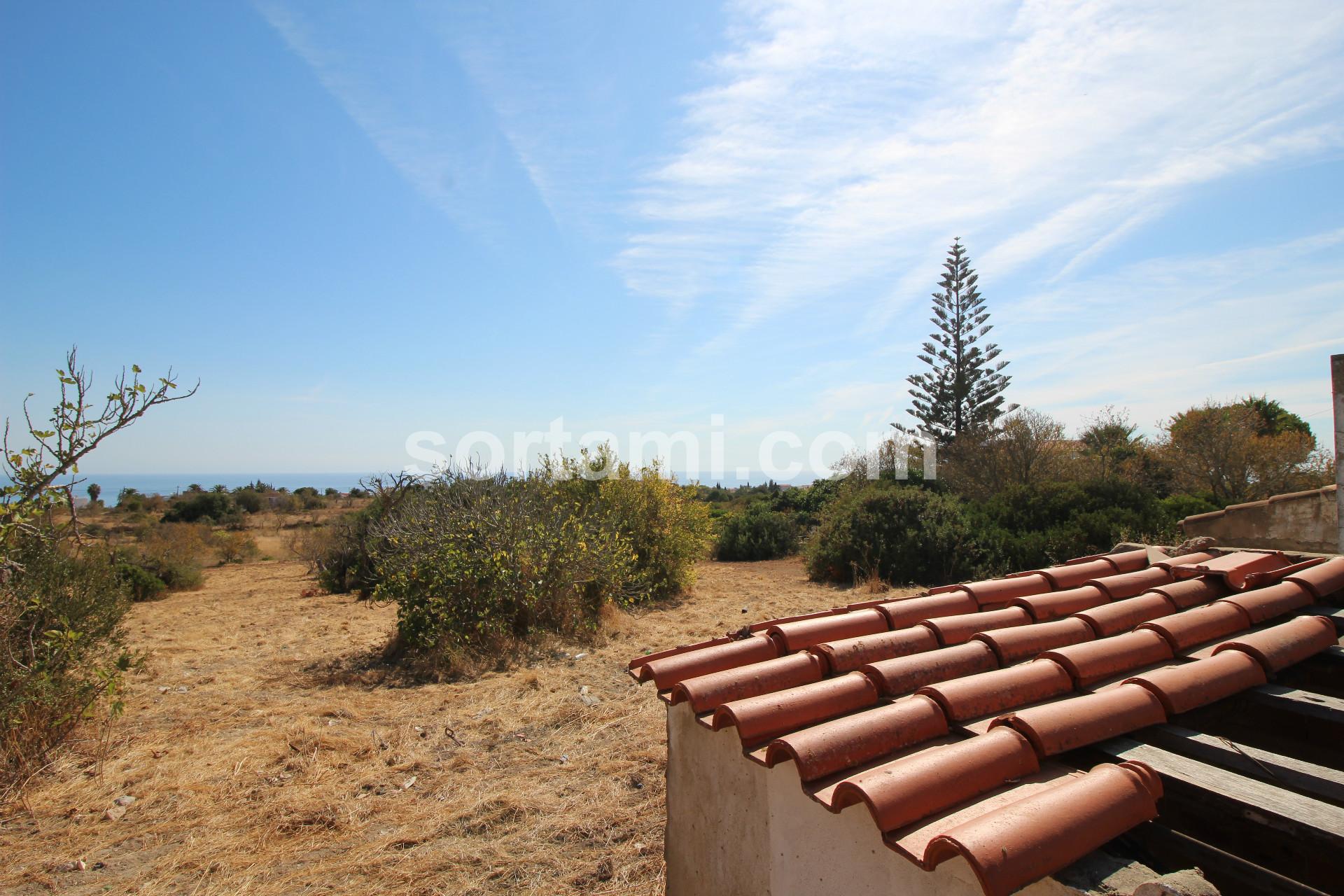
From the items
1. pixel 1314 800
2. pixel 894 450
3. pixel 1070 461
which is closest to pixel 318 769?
pixel 1314 800

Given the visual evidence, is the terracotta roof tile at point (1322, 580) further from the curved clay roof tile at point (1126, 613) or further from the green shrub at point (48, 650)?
the green shrub at point (48, 650)

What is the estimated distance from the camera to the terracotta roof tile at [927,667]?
2.41 metres

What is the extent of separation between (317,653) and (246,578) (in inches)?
361

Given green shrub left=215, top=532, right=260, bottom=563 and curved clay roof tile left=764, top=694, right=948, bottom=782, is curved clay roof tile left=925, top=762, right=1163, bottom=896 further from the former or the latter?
green shrub left=215, top=532, right=260, bottom=563

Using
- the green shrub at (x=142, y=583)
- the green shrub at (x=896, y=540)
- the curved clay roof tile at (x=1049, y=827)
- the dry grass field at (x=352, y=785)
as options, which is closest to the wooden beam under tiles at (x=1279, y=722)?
the curved clay roof tile at (x=1049, y=827)

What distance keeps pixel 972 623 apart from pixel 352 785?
4.32m

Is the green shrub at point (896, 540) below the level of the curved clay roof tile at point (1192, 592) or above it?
below

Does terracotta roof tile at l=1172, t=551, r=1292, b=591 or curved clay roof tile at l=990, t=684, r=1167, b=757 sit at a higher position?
terracotta roof tile at l=1172, t=551, r=1292, b=591

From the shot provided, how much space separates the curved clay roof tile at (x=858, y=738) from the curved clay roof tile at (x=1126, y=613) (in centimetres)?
119

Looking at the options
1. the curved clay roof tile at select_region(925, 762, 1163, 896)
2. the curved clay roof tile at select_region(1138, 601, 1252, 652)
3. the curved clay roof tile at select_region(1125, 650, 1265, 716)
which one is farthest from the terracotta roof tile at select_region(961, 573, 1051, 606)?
the curved clay roof tile at select_region(925, 762, 1163, 896)

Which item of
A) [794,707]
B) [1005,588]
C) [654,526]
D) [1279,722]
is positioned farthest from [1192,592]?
[654,526]

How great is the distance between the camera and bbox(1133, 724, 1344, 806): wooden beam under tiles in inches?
65.1

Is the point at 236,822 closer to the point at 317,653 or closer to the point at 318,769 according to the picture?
the point at 318,769

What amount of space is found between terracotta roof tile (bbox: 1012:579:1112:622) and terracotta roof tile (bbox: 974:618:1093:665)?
37 centimetres
